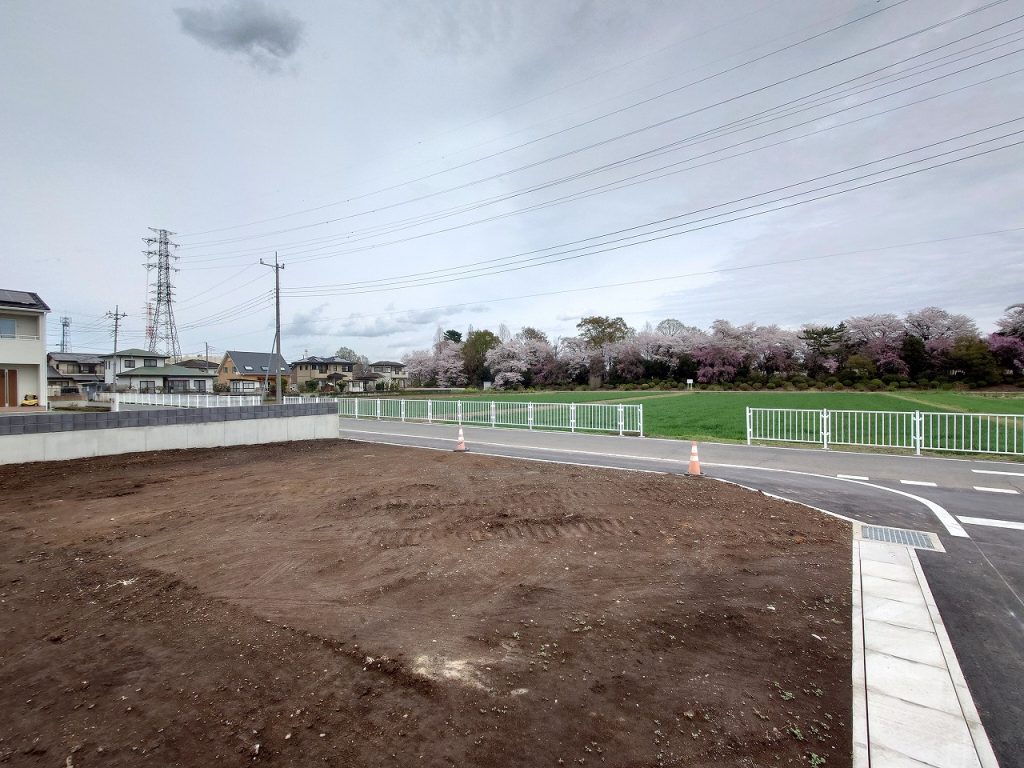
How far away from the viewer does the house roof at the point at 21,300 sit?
2361 cm

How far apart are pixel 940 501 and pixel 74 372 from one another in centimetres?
8414

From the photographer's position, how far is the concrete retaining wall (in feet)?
34.8

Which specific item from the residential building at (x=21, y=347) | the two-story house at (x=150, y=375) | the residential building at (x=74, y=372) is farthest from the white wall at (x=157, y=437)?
the residential building at (x=74, y=372)

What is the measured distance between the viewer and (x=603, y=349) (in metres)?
56.0

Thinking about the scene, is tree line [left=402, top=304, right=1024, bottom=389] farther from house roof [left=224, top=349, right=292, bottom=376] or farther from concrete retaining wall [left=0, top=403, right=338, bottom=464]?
concrete retaining wall [left=0, top=403, right=338, bottom=464]

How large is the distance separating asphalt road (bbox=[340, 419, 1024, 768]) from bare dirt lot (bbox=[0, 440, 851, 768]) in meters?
0.77

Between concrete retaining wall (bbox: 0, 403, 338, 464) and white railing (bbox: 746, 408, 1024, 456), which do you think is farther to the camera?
white railing (bbox: 746, 408, 1024, 456)

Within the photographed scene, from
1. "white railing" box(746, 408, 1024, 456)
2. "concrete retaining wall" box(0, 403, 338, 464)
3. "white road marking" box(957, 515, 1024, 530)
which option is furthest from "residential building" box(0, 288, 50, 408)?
"white road marking" box(957, 515, 1024, 530)

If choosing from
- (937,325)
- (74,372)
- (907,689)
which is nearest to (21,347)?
(907,689)

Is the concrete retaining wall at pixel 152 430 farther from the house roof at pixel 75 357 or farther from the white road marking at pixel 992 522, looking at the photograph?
the house roof at pixel 75 357

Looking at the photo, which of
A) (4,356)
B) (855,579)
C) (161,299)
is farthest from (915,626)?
(161,299)

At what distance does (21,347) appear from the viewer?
939 inches

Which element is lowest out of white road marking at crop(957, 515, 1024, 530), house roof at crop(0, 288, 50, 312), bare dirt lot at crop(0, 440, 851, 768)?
white road marking at crop(957, 515, 1024, 530)

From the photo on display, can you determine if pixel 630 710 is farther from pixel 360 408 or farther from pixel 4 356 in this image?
pixel 4 356
